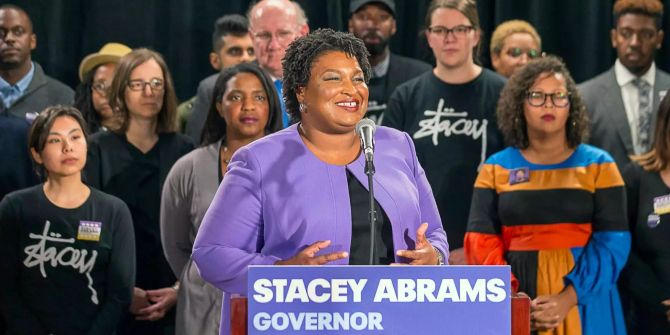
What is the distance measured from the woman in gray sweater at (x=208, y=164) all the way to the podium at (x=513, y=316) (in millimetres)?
1849

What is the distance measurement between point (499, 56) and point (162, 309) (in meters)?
2.24

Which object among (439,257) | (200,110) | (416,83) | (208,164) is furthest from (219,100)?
(439,257)

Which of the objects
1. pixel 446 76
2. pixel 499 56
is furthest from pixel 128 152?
pixel 499 56

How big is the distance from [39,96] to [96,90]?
0.90 feet

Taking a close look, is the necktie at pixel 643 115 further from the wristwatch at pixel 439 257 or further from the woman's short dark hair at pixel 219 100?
the wristwatch at pixel 439 257

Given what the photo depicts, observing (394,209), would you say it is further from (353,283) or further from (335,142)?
(353,283)

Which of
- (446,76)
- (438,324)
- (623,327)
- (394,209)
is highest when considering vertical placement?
(446,76)

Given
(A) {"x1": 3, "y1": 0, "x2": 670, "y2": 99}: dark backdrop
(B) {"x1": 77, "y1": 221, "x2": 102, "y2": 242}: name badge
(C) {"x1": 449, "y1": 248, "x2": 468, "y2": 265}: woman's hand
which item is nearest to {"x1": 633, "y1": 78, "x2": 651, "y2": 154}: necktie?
(A) {"x1": 3, "y1": 0, "x2": 670, "y2": 99}: dark backdrop

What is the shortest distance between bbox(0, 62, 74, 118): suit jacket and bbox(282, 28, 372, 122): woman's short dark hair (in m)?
2.60

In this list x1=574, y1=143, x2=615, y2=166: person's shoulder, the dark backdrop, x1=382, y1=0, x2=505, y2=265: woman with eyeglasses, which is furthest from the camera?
the dark backdrop

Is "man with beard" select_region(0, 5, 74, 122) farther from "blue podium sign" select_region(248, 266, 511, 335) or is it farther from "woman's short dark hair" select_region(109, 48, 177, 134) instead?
"blue podium sign" select_region(248, 266, 511, 335)

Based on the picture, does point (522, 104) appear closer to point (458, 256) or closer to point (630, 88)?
point (458, 256)

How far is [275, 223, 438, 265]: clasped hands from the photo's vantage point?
2391 millimetres

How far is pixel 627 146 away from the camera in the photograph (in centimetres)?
496
